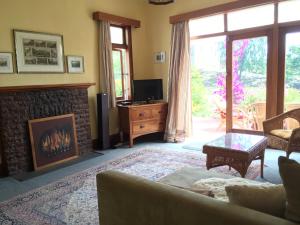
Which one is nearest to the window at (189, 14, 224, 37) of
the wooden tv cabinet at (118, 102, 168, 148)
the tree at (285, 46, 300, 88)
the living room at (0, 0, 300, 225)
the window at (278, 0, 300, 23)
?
the living room at (0, 0, 300, 225)

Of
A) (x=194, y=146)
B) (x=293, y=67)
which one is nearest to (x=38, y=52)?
(x=194, y=146)

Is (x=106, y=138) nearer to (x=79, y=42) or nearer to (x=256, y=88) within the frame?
(x=79, y=42)

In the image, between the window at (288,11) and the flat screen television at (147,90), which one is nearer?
the window at (288,11)

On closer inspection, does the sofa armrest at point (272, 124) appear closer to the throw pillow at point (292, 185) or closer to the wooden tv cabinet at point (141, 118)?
the wooden tv cabinet at point (141, 118)

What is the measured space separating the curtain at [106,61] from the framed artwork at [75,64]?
0.39 meters

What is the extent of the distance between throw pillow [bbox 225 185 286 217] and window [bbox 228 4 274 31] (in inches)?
150

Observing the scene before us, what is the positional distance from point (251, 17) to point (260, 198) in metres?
4.01

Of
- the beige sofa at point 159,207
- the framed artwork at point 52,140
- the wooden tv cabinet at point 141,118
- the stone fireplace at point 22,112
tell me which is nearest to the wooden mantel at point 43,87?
the stone fireplace at point 22,112

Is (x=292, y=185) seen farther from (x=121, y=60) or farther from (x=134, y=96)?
(x=121, y=60)

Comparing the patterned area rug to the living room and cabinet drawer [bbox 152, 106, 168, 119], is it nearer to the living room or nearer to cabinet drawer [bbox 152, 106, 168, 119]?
the living room

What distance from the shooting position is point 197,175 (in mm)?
2180

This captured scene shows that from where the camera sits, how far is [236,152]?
271 cm

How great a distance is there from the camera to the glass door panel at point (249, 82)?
4.50m

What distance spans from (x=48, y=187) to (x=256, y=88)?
374 centimetres
